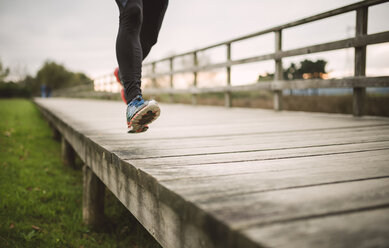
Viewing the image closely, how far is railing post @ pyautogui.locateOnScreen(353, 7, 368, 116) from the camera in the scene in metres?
2.94

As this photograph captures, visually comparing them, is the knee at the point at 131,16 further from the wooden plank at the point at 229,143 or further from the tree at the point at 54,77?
the tree at the point at 54,77

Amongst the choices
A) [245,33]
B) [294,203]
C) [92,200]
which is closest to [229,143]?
[294,203]

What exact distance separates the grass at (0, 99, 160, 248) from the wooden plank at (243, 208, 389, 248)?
1.62 meters

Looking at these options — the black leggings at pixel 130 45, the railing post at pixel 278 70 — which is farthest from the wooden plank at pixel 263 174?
the railing post at pixel 278 70

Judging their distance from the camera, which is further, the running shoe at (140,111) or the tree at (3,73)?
the tree at (3,73)

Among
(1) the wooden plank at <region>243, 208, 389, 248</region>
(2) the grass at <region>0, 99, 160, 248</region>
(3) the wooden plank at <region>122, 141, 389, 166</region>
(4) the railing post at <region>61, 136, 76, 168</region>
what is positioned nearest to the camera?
(1) the wooden plank at <region>243, 208, 389, 248</region>

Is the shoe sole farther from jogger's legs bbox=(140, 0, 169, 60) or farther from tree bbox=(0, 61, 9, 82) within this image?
tree bbox=(0, 61, 9, 82)

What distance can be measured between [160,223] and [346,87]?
9.41 feet

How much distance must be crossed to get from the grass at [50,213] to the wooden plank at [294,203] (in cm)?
147

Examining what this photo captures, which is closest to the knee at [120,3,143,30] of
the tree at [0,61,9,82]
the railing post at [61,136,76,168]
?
the railing post at [61,136,76,168]

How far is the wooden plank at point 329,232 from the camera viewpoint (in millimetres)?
494

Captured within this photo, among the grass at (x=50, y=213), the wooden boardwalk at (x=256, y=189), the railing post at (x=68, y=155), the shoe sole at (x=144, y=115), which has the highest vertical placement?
the shoe sole at (x=144, y=115)

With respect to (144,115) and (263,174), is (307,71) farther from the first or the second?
(263,174)

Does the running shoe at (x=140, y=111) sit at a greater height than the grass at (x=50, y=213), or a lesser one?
greater
